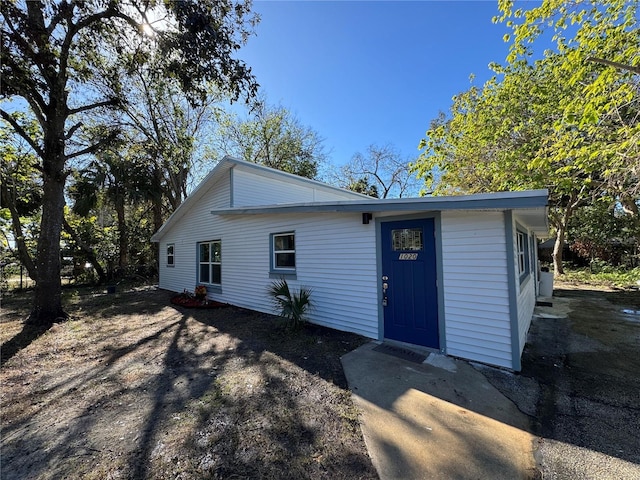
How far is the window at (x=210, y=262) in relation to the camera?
10008 millimetres

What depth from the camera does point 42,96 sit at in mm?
6613

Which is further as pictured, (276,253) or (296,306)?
(276,253)

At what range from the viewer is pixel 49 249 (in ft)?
22.5

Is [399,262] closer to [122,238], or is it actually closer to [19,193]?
[19,193]

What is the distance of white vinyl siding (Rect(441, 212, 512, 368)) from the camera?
4129mm

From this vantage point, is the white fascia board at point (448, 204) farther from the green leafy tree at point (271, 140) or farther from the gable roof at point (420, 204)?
the green leafy tree at point (271, 140)

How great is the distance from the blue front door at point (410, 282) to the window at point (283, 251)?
8.74ft

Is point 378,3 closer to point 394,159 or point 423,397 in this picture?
point 423,397

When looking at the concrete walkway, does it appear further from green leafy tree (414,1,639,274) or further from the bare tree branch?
the bare tree branch

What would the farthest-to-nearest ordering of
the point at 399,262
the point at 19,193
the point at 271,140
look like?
1. the point at 271,140
2. the point at 19,193
3. the point at 399,262

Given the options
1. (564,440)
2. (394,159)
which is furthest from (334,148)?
(564,440)

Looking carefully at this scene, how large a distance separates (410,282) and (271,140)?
19220 mm

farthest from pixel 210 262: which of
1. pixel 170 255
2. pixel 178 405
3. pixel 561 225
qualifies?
pixel 561 225

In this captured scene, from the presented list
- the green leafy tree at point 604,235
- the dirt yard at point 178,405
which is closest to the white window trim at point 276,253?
the dirt yard at point 178,405
